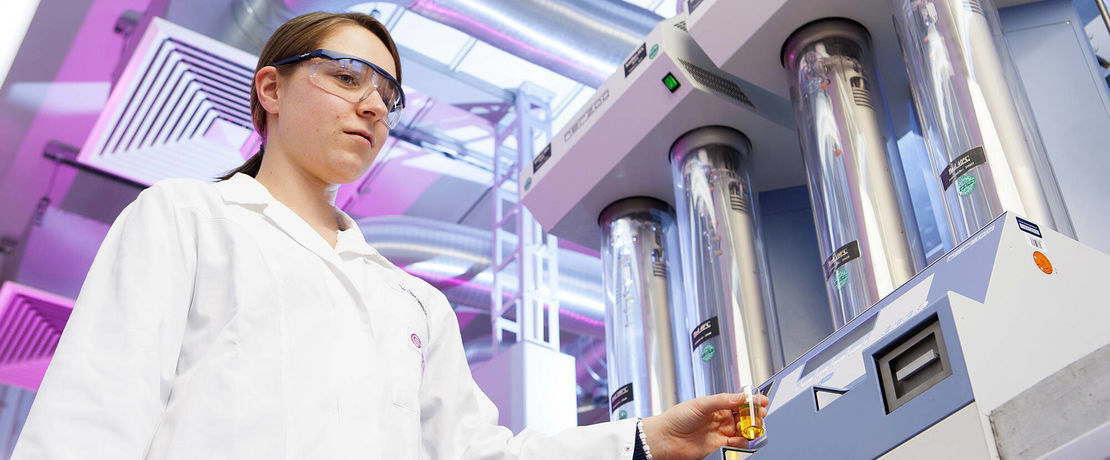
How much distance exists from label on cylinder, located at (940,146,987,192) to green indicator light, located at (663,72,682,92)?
2.25ft

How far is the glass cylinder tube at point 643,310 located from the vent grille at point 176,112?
246cm

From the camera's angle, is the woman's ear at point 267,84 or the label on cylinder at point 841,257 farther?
the label on cylinder at point 841,257

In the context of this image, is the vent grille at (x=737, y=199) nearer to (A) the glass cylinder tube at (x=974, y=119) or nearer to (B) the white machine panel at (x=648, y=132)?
(B) the white machine panel at (x=648, y=132)

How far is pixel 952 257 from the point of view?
38.2 inches

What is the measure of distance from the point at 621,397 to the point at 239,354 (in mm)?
1215

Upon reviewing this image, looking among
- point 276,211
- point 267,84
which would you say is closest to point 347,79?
point 267,84

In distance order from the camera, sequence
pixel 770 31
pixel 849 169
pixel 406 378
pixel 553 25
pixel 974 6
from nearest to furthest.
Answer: pixel 406 378, pixel 974 6, pixel 849 169, pixel 770 31, pixel 553 25

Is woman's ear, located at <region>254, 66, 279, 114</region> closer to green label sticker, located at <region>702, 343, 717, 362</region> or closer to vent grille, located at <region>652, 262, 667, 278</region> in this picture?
green label sticker, located at <region>702, 343, 717, 362</region>

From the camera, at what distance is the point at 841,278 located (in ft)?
4.70

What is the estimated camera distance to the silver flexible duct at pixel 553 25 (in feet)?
11.6

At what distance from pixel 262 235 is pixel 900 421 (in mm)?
654

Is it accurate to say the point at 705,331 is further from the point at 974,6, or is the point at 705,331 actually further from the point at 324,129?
the point at 324,129

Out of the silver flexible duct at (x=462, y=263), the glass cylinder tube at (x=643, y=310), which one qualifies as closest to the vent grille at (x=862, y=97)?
the glass cylinder tube at (x=643, y=310)

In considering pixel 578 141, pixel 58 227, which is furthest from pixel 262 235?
pixel 58 227
